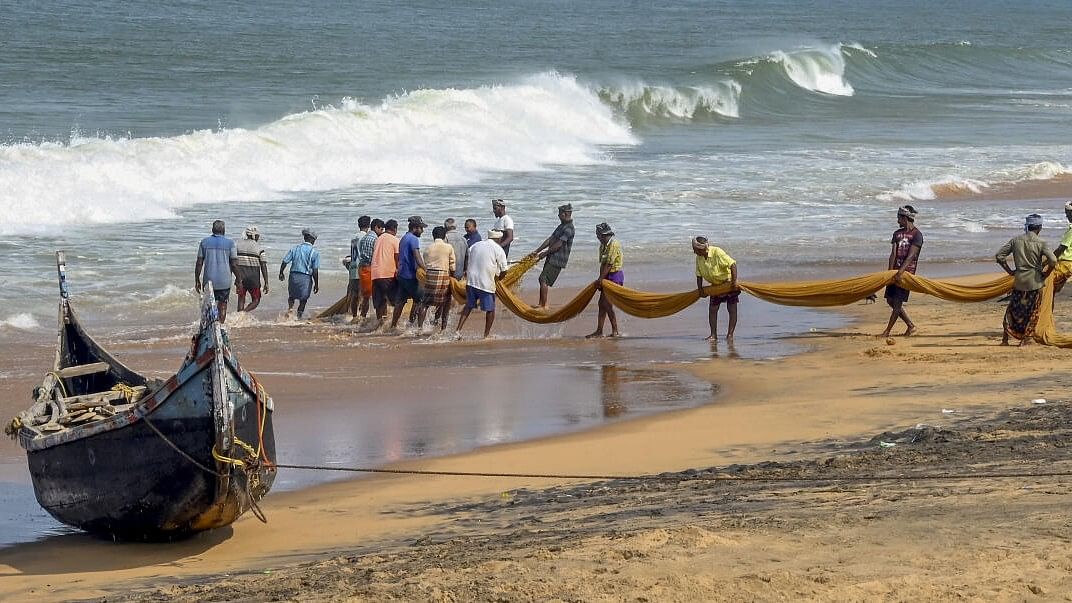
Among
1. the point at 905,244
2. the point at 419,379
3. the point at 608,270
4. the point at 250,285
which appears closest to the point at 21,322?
the point at 250,285

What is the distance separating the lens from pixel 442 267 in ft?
51.6

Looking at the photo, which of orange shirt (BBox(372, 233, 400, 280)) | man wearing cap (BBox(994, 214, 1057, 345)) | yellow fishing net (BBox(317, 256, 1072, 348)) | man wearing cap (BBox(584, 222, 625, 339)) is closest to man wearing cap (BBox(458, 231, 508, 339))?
yellow fishing net (BBox(317, 256, 1072, 348))

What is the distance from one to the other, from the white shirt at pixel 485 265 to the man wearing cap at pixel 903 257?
160 inches

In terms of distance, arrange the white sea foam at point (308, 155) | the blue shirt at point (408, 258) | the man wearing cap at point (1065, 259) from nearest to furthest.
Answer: the man wearing cap at point (1065, 259)
the blue shirt at point (408, 258)
the white sea foam at point (308, 155)

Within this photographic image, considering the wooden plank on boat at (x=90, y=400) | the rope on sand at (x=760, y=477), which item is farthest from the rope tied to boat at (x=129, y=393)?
the rope on sand at (x=760, y=477)

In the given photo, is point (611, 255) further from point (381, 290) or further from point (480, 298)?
point (381, 290)

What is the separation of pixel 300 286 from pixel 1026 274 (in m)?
7.76

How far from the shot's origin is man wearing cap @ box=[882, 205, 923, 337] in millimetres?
14398

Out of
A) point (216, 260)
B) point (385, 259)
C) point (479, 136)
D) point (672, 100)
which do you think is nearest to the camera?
point (216, 260)

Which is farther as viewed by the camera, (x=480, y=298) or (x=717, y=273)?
(x=480, y=298)

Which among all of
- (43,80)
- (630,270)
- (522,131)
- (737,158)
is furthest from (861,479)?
(43,80)

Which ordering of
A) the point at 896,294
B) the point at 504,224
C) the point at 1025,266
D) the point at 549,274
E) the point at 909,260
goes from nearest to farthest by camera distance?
the point at 1025,266, the point at 909,260, the point at 896,294, the point at 549,274, the point at 504,224

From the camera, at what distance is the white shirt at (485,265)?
1550 cm

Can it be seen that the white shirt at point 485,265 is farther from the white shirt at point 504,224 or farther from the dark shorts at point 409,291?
the white shirt at point 504,224
